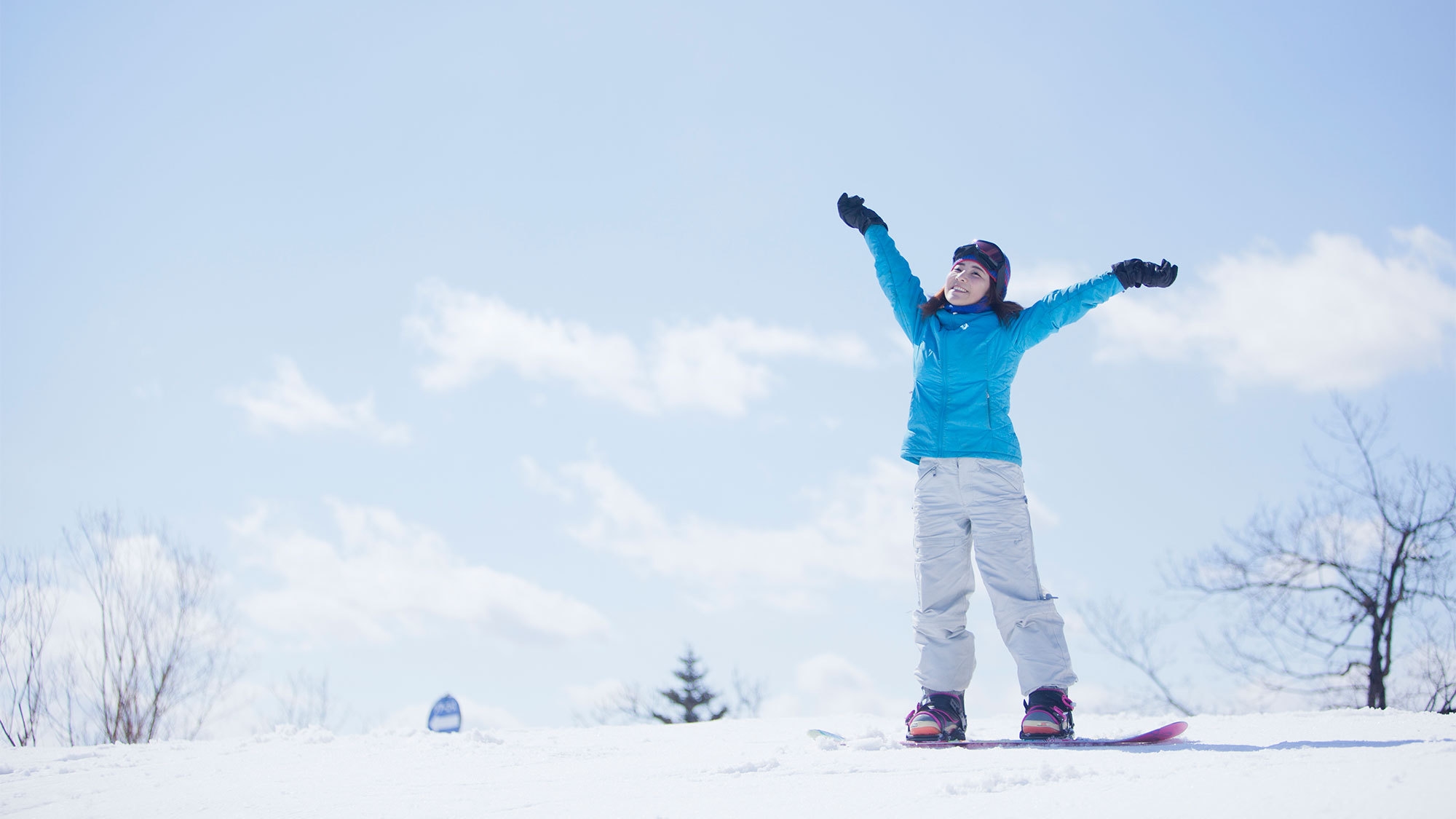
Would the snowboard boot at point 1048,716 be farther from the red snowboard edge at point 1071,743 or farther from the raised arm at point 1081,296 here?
the raised arm at point 1081,296

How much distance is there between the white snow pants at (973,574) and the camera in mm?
3213

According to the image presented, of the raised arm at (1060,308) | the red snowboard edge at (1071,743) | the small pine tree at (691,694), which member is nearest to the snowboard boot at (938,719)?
the red snowboard edge at (1071,743)

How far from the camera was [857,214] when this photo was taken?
4020mm

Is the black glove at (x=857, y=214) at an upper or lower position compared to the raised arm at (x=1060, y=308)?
upper

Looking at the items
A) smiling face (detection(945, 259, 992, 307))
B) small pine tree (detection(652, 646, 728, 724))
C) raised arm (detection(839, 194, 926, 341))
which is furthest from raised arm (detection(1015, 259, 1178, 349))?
small pine tree (detection(652, 646, 728, 724))

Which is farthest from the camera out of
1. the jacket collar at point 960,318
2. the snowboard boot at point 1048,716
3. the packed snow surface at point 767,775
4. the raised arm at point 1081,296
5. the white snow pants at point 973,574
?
the jacket collar at point 960,318

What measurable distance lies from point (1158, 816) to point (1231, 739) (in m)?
1.57

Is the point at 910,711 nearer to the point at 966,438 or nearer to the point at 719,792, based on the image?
the point at 966,438

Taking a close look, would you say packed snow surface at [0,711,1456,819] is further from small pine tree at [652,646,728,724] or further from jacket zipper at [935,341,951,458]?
small pine tree at [652,646,728,724]

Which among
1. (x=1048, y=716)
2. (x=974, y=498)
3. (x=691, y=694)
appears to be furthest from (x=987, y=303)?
(x=691, y=694)

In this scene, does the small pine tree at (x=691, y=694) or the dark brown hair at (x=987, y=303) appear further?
the small pine tree at (x=691, y=694)

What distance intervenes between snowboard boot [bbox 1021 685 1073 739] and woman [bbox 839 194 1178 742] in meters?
0.01

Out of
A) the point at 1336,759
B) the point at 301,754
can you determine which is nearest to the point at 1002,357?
the point at 1336,759

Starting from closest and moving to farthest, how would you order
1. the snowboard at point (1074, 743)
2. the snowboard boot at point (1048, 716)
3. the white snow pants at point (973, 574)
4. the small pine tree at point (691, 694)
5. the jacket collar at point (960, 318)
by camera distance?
the snowboard at point (1074, 743) → the snowboard boot at point (1048, 716) → the white snow pants at point (973, 574) → the jacket collar at point (960, 318) → the small pine tree at point (691, 694)
